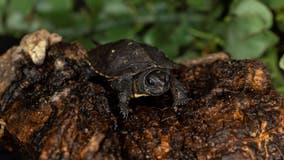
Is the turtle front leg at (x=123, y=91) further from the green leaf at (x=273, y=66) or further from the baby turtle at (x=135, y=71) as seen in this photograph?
the green leaf at (x=273, y=66)

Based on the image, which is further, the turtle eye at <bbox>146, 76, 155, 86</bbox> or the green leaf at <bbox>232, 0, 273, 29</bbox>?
the green leaf at <bbox>232, 0, 273, 29</bbox>

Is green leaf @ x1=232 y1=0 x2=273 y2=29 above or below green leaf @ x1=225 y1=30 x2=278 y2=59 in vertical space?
above

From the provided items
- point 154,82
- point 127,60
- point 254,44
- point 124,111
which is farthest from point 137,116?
point 254,44

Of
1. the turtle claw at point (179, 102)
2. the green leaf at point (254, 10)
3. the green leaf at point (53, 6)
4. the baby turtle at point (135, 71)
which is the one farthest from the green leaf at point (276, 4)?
the green leaf at point (53, 6)

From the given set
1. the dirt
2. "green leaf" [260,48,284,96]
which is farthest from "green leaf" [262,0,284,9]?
the dirt

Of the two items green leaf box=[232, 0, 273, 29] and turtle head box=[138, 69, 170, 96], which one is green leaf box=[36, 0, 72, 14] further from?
turtle head box=[138, 69, 170, 96]

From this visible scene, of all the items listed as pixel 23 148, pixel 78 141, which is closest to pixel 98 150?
pixel 78 141

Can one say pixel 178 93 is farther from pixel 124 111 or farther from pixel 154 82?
pixel 124 111
